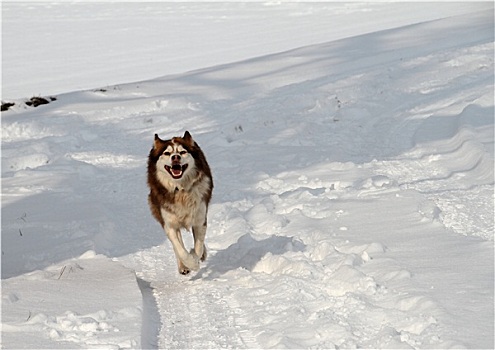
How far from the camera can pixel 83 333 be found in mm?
6324

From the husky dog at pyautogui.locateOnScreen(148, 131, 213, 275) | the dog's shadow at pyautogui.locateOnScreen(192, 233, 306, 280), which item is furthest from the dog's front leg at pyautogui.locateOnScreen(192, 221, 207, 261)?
the dog's shadow at pyautogui.locateOnScreen(192, 233, 306, 280)

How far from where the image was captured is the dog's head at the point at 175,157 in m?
8.07

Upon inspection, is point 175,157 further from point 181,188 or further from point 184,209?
point 184,209

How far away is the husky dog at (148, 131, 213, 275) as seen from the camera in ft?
26.7

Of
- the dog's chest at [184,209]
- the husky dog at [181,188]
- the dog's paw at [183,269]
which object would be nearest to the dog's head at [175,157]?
the husky dog at [181,188]

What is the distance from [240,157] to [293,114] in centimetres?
305

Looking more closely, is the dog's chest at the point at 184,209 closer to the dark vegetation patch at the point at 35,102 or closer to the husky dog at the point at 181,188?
the husky dog at the point at 181,188

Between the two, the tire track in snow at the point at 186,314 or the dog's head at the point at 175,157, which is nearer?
the tire track in snow at the point at 186,314

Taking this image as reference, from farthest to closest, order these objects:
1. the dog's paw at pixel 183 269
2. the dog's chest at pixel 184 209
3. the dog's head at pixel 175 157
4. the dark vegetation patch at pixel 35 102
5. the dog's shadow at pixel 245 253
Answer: the dark vegetation patch at pixel 35 102, the dog's shadow at pixel 245 253, the dog's paw at pixel 183 269, the dog's chest at pixel 184 209, the dog's head at pixel 175 157

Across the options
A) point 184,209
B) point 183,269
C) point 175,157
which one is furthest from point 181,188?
point 183,269

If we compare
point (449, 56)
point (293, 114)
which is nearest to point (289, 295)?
point (293, 114)

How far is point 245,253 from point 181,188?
4.19 ft

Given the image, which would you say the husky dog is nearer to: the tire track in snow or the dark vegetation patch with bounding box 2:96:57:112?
the tire track in snow

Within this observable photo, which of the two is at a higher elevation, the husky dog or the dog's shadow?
the husky dog
